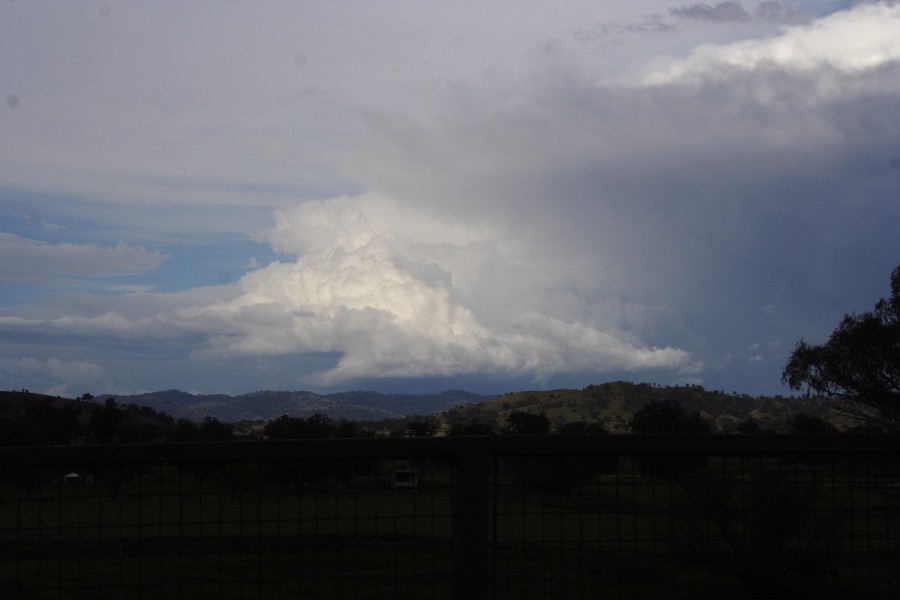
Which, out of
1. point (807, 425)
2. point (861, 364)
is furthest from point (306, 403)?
point (807, 425)

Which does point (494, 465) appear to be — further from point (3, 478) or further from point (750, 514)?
point (750, 514)

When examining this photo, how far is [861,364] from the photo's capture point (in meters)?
43.3

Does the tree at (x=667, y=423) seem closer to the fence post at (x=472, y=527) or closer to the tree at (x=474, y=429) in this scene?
the tree at (x=474, y=429)

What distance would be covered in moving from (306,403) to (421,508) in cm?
13810

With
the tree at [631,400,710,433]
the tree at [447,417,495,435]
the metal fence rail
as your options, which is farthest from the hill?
the metal fence rail

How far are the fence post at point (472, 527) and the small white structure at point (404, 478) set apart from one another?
0.74 ft

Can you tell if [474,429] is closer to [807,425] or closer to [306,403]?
[807,425]

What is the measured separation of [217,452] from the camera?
4.61m

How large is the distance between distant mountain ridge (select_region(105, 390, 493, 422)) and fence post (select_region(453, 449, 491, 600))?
370 ft

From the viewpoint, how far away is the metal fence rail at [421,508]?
4.54 m

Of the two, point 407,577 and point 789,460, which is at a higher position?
point 789,460

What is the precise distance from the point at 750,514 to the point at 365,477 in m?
3.78

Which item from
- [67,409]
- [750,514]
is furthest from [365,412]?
[750,514]

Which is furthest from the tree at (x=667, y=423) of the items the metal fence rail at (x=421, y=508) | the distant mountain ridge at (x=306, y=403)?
the distant mountain ridge at (x=306, y=403)
